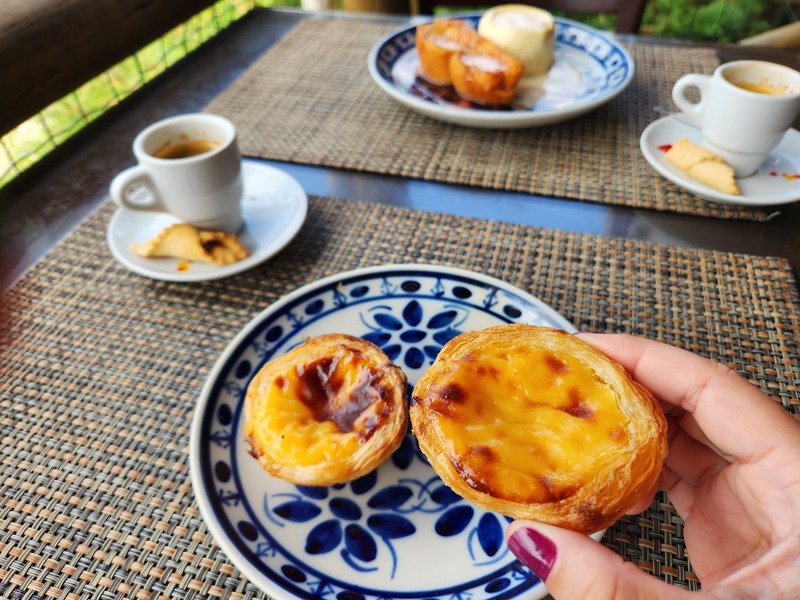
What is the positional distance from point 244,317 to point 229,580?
0.48m

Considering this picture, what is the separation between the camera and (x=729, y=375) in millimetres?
738

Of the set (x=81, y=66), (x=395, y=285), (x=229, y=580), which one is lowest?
(x=229, y=580)

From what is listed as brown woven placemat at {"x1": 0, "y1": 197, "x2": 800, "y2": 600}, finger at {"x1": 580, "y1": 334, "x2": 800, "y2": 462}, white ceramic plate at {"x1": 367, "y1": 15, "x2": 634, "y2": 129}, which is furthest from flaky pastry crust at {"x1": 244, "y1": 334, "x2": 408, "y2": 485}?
white ceramic plate at {"x1": 367, "y1": 15, "x2": 634, "y2": 129}

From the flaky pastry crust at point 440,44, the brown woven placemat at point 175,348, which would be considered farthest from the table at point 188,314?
the flaky pastry crust at point 440,44

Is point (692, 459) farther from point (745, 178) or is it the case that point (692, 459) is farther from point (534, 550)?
point (745, 178)

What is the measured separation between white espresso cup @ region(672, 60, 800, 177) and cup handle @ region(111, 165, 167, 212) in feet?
3.80

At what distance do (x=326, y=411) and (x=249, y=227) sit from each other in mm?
564

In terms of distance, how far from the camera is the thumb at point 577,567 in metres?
0.58

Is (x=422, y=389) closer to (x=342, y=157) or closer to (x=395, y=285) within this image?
(x=395, y=285)

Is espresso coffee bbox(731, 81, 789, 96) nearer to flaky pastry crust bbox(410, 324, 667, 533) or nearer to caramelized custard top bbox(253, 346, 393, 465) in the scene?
flaky pastry crust bbox(410, 324, 667, 533)

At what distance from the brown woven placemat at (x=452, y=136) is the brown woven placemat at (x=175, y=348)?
0.56 ft

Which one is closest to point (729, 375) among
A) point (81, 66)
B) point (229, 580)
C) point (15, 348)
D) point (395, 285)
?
point (395, 285)

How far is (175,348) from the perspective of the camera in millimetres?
1029

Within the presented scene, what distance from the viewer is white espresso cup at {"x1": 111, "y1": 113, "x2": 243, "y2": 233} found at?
3.63 feet
